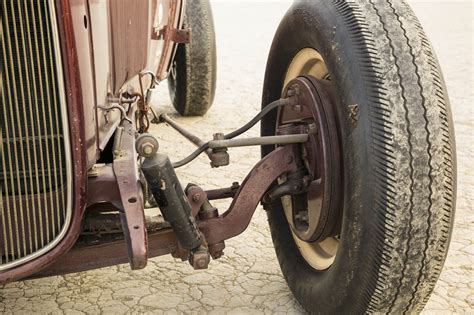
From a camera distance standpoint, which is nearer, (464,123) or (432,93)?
(432,93)

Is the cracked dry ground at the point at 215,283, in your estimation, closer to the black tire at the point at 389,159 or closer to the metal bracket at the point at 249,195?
the metal bracket at the point at 249,195

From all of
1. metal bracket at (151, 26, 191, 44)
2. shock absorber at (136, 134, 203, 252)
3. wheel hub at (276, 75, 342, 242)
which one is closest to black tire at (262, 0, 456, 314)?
wheel hub at (276, 75, 342, 242)

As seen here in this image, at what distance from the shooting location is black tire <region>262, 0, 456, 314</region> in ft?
5.78

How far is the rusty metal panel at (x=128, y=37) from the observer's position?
6.91 ft

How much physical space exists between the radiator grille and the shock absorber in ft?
0.75

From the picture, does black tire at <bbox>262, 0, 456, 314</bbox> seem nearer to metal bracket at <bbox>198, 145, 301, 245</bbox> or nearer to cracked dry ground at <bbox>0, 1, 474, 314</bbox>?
metal bracket at <bbox>198, 145, 301, 245</bbox>

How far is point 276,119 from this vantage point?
2570 mm

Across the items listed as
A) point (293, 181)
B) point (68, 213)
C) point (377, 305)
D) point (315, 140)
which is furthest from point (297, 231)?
point (68, 213)

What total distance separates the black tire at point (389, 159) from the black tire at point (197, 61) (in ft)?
8.86

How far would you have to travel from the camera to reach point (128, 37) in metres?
2.32

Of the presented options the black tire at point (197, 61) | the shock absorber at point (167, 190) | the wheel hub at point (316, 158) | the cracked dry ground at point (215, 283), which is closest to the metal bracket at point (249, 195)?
the wheel hub at point (316, 158)

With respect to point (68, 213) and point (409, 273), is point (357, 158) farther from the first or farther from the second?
point (68, 213)

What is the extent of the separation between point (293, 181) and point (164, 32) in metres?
1.45

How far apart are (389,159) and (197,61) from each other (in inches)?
118
